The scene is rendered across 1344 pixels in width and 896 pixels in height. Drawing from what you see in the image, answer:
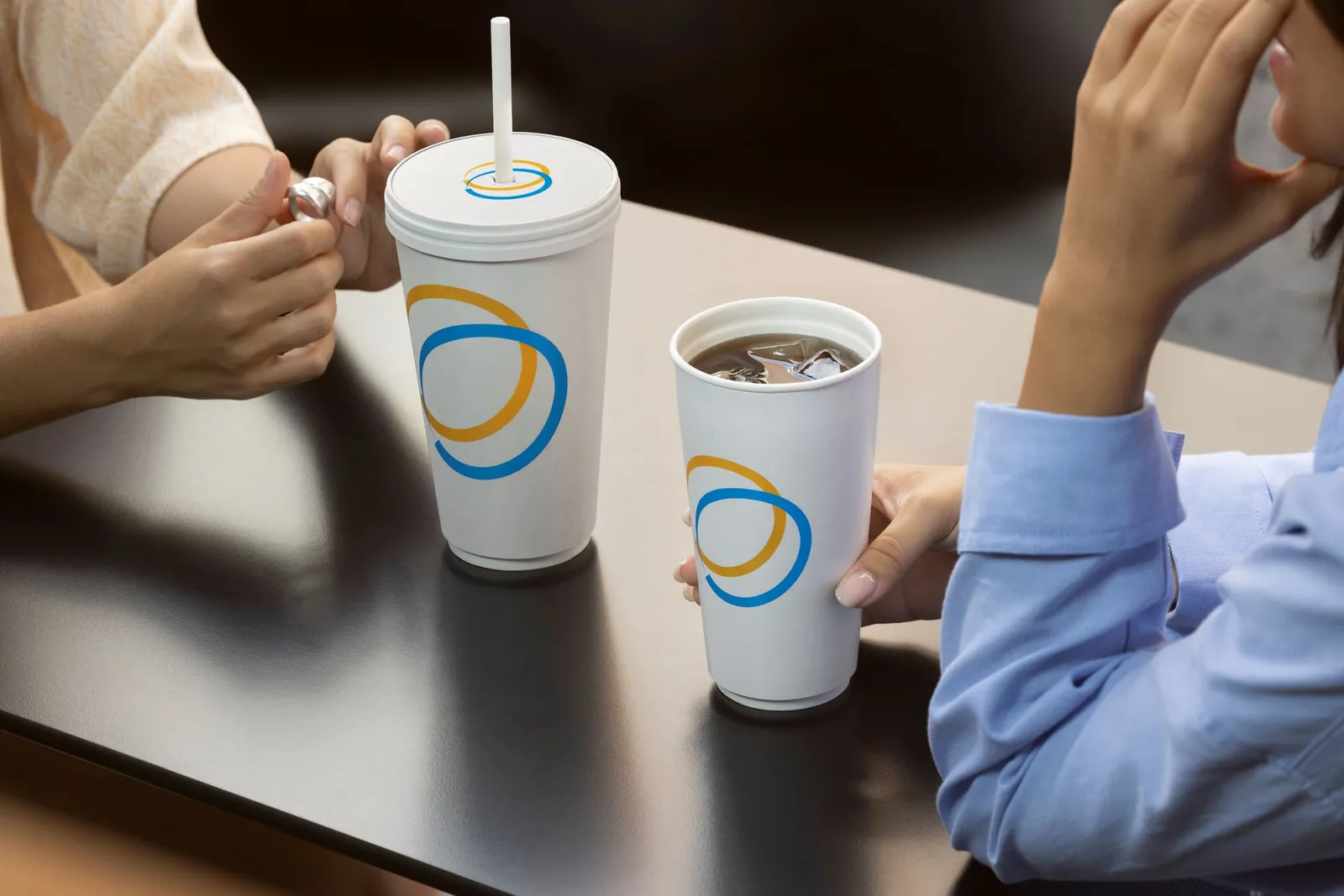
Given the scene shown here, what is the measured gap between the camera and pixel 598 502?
888 millimetres

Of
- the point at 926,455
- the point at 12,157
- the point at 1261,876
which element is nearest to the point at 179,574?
the point at 926,455

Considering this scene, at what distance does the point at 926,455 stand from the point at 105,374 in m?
0.58

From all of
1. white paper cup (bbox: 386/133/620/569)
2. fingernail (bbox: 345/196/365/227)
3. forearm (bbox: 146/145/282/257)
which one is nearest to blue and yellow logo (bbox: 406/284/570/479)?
white paper cup (bbox: 386/133/620/569)

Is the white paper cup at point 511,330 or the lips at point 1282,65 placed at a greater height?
the lips at point 1282,65

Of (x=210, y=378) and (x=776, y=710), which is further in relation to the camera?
(x=210, y=378)

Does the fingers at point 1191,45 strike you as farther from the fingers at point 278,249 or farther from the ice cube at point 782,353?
the fingers at point 278,249

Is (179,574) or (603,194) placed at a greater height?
→ (603,194)

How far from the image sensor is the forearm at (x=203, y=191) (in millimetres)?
1251

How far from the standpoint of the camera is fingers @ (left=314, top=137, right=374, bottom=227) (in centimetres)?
98

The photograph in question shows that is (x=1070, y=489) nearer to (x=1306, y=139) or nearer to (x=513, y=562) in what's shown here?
(x=1306, y=139)

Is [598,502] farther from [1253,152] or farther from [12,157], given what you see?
[1253,152]

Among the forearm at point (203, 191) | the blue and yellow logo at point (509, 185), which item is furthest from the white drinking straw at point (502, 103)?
the forearm at point (203, 191)

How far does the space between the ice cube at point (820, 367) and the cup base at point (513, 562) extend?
0.22m

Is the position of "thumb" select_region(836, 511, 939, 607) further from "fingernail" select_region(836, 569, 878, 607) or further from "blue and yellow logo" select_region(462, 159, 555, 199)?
"blue and yellow logo" select_region(462, 159, 555, 199)
